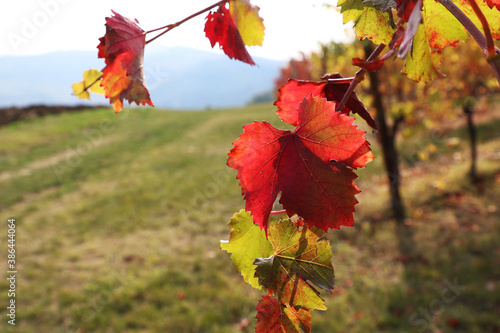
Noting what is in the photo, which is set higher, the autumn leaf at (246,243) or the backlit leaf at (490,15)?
the backlit leaf at (490,15)

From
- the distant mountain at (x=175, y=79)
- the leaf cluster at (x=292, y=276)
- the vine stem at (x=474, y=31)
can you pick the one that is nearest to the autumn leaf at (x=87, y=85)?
the leaf cluster at (x=292, y=276)

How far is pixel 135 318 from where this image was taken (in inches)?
150

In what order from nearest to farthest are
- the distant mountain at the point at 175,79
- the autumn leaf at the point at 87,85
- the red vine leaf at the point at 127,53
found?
the red vine leaf at the point at 127,53, the autumn leaf at the point at 87,85, the distant mountain at the point at 175,79

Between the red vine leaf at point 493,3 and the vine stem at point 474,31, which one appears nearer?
the vine stem at point 474,31

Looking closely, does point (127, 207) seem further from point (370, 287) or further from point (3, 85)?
point (3, 85)

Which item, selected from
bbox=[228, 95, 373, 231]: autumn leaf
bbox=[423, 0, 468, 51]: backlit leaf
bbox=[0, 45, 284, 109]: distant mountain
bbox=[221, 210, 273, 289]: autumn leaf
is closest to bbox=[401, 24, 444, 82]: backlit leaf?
bbox=[423, 0, 468, 51]: backlit leaf

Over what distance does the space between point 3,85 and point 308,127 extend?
99905 mm

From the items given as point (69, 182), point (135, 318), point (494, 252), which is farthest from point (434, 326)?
point (69, 182)

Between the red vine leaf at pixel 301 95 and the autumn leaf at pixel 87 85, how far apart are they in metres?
0.28

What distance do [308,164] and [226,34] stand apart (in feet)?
0.99

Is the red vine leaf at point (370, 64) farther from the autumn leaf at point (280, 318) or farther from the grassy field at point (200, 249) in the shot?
the grassy field at point (200, 249)

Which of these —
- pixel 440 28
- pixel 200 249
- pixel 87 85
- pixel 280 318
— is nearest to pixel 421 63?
pixel 440 28

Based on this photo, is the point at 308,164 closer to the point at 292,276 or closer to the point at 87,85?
the point at 292,276

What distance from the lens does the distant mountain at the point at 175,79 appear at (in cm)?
6975
